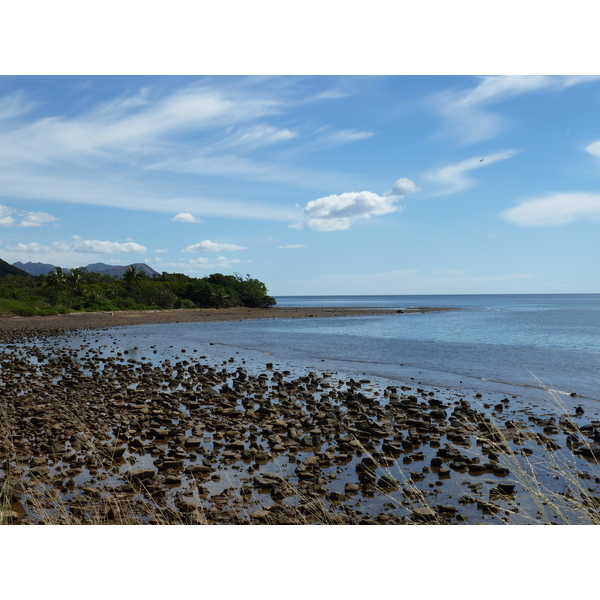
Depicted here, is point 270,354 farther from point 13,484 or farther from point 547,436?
point 13,484

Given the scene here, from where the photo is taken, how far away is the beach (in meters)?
7.58

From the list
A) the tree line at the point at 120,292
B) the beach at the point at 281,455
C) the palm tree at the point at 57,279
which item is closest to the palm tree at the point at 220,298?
the tree line at the point at 120,292

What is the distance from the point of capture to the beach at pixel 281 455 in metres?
7.58

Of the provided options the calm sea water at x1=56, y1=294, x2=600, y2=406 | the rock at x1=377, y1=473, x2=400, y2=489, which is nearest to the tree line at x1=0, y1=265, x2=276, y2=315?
the calm sea water at x1=56, y1=294, x2=600, y2=406

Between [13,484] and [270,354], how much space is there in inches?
892

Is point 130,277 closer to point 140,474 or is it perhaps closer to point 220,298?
point 220,298

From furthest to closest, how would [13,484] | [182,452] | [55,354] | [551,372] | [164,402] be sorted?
[55,354], [551,372], [164,402], [182,452], [13,484]

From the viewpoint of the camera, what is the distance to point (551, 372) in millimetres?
24109

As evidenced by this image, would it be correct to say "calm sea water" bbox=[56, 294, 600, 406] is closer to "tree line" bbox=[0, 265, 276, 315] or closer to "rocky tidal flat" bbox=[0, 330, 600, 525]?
"rocky tidal flat" bbox=[0, 330, 600, 525]

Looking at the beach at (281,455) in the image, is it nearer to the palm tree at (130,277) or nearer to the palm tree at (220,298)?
the palm tree at (130,277)

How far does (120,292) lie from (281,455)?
100709mm

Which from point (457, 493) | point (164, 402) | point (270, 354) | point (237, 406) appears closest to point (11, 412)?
point (164, 402)

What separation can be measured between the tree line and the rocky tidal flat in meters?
58.6

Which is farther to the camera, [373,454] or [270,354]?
[270,354]
